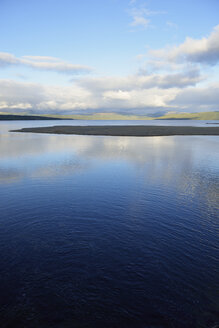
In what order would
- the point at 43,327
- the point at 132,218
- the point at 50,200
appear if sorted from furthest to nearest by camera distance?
the point at 50,200, the point at 132,218, the point at 43,327

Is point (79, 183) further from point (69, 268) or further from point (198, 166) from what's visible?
point (198, 166)

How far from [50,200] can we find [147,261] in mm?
14455

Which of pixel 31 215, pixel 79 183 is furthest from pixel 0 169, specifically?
pixel 31 215

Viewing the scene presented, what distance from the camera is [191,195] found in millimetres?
27391

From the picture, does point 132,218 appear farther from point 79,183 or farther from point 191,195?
point 79,183

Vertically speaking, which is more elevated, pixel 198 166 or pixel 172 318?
pixel 198 166

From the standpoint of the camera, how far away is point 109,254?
15750mm

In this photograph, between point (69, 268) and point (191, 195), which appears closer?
point (69, 268)

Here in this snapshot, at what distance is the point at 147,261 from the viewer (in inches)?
592

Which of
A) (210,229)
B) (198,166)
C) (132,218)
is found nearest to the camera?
(210,229)

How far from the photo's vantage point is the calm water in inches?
445

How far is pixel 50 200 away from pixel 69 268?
1243cm

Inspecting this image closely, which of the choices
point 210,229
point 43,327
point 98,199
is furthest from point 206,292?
point 98,199

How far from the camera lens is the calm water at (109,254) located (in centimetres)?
1130
